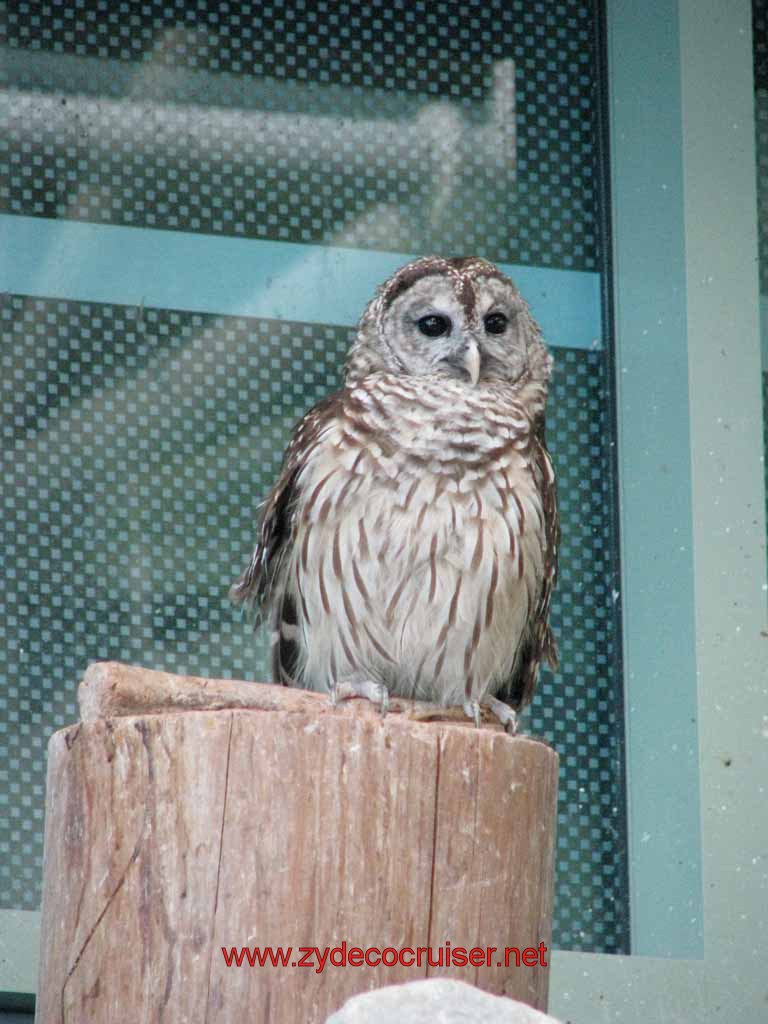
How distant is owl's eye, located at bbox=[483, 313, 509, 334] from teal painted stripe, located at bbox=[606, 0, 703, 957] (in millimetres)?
620

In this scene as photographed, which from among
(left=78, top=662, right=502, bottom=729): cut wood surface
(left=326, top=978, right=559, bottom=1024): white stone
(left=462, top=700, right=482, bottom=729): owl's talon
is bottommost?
(left=326, top=978, right=559, bottom=1024): white stone

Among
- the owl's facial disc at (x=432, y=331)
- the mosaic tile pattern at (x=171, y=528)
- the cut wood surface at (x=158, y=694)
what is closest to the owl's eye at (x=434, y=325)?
the owl's facial disc at (x=432, y=331)

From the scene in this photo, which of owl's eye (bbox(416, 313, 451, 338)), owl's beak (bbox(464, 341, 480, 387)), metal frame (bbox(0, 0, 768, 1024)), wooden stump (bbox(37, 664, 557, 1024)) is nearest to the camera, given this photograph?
wooden stump (bbox(37, 664, 557, 1024))

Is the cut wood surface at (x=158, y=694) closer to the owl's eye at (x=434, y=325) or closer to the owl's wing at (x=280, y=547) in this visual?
the owl's wing at (x=280, y=547)

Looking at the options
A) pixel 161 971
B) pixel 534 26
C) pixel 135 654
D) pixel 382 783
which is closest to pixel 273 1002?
pixel 161 971

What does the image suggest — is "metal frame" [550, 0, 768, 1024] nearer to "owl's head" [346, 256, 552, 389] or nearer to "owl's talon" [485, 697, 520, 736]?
"owl's head" [346, 256, 552, 389]

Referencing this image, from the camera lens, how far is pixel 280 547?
3.26 meters

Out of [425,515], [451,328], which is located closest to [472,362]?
[451,328]

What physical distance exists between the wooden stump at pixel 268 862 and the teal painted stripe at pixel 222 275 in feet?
6.11

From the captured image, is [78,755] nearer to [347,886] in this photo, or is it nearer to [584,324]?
[347,886]

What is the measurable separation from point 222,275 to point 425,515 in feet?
3.74

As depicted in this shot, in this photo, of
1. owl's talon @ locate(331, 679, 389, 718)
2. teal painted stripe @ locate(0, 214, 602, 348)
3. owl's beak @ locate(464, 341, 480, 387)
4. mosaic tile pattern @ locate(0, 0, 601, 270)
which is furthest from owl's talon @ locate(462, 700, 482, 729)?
mosaic tile pattern @ locate(0, 0, 601, 270)

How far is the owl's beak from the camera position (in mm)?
3154

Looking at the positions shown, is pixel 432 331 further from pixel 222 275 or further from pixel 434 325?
pixel 222 275
